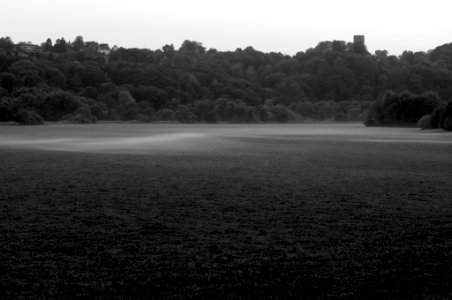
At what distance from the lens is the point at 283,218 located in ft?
40.8

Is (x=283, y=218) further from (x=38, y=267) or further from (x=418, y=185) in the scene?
(x=418, y=185)

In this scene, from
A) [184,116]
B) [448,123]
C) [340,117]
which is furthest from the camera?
[340,117]

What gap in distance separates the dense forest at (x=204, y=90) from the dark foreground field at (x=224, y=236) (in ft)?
294

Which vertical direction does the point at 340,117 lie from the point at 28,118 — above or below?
below

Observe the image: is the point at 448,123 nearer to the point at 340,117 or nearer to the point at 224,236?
the point at 224,236

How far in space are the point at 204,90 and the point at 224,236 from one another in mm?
161107

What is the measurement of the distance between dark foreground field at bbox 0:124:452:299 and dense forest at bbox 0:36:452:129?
89641 mm

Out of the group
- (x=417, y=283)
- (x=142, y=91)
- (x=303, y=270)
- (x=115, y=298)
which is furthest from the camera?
(x=142, y=91)

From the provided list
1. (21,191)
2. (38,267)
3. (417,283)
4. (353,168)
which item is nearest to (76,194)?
(21,191)

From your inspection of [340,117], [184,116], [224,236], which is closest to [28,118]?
[184,116]

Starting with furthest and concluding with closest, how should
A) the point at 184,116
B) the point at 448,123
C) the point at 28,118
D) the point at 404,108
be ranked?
the point at 184,116
the point at 28,118
the point at 404,108
the point at 448,123

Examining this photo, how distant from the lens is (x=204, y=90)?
171 metres

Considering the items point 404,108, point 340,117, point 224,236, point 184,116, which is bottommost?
point 340,117

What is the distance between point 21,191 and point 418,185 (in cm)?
1100
